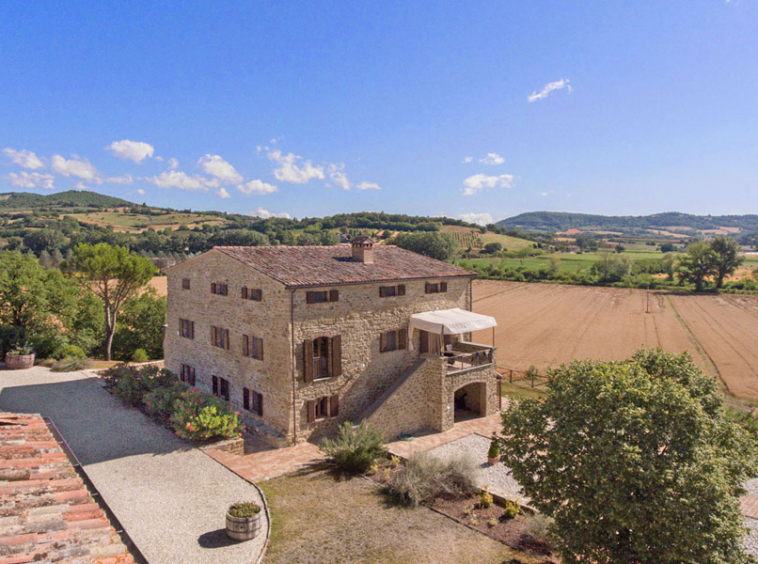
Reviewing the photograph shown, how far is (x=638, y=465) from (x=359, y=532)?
6.86 m

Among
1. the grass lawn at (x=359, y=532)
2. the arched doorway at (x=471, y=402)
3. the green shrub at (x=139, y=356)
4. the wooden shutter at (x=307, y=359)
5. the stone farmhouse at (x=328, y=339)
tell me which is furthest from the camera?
the green shrub at (x=139, y=356)

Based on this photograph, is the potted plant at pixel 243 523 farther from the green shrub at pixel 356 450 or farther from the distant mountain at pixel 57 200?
the distant mountain at pixel 57 200

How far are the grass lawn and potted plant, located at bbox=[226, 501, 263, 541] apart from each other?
56cm

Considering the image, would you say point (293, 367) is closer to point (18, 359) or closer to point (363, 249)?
point (363, 249)

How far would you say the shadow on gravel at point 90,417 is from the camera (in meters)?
16.5

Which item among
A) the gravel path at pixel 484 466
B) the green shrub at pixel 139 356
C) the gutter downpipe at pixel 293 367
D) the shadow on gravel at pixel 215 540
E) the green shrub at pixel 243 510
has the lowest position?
the gravel path at pixel 484 466

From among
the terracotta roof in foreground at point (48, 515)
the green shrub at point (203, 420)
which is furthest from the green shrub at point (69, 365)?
the terracotta roof in foreground at point (48, 515)

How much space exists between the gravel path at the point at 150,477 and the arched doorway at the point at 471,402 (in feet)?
39.4

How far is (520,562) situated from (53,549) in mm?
9448

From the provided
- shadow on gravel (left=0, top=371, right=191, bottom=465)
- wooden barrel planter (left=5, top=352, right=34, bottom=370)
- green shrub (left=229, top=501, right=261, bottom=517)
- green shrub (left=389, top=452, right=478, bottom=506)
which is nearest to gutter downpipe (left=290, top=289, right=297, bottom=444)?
shadow on gravel (left=0, top=371, right=191, bottom=465)

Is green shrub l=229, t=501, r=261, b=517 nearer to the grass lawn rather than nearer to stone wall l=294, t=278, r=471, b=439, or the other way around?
the grass lawn

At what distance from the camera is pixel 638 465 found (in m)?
8.64

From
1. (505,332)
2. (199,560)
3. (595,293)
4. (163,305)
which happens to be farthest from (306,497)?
(595,293)

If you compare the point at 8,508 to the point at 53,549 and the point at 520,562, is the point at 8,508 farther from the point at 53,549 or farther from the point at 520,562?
the point at 520,562
